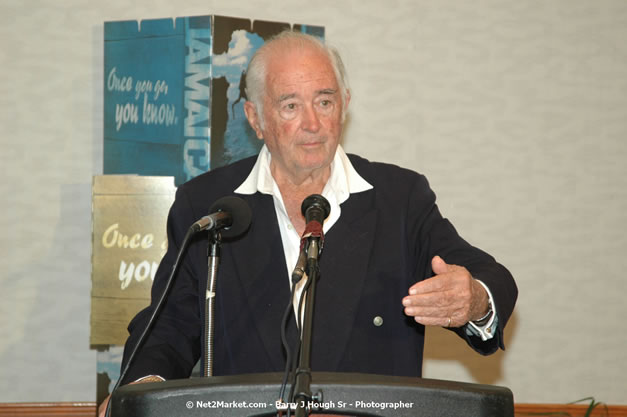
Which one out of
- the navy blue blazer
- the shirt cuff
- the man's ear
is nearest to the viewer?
the shirt cuff

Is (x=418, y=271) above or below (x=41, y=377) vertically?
above

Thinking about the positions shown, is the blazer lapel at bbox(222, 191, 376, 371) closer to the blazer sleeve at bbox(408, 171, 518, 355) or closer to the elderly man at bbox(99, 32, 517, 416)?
the elderly man at bbox(99, 32, 517, 416)

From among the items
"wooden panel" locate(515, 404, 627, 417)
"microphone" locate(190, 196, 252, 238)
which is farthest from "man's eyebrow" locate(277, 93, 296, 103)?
"wooden panel" locate(515, 404, 627, 417)

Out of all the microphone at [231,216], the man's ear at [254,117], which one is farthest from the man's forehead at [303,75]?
the microphone at [231,216]

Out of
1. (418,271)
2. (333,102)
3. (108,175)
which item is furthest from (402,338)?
(108,175)

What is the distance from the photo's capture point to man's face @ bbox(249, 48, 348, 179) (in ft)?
6.89

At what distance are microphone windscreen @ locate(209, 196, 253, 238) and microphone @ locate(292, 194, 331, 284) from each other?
0.16 metres

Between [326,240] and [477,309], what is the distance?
576mm

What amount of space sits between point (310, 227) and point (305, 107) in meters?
0.87

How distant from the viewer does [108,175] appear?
3061 mm

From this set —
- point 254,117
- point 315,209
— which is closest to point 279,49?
point 254,117

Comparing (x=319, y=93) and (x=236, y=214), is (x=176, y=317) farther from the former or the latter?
(x=319, y=93)

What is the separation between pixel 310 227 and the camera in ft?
4.28

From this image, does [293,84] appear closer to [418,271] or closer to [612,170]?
[418,271]
